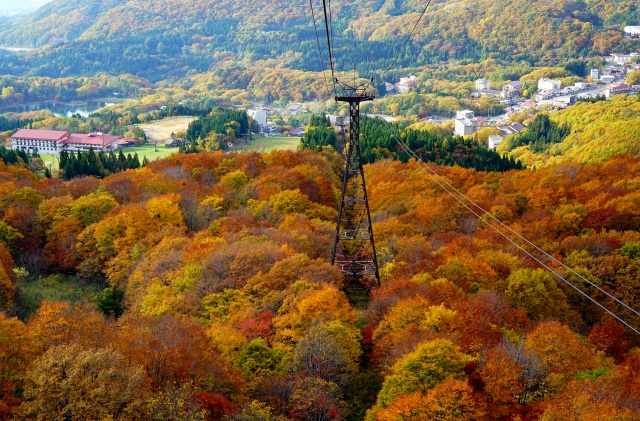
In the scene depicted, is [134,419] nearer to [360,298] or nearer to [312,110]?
[360,298]

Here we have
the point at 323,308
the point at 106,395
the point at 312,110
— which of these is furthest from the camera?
the point at 312,110

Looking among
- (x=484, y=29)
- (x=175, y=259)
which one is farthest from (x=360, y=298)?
(x=484, y=29)

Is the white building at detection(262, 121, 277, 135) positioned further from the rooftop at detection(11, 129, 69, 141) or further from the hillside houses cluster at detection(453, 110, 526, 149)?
the hillside houses cluster at detection(453, 110, 526, 149)

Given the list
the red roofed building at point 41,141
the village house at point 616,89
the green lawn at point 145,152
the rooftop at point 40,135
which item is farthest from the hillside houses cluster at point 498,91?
the red roofed building at point 41,141

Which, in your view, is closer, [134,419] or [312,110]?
[134,419]

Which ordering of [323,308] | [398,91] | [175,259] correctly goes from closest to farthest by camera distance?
[323,308] → [175,259] → [398,91]

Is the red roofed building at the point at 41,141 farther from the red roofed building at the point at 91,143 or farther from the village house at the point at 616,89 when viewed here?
the village house at the point at 616,89
